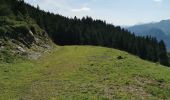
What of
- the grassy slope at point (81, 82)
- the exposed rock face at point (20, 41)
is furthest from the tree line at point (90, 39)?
the grassy slope at point (81, 82)

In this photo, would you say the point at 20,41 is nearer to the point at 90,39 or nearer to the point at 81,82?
the point at 81,82

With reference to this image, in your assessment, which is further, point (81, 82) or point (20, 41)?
point (20, 41)

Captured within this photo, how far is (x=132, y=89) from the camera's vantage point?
3425 centimetres

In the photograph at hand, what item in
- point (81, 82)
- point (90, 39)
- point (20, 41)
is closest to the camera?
point (81, 82)

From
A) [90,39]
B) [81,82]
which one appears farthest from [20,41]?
[90,39]

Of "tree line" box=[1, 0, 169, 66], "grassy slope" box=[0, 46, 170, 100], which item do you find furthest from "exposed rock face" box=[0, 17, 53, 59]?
"tree line" box=[1, 0, 169, 66]

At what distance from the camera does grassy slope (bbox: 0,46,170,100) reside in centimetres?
3091

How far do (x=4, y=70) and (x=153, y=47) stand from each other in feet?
358

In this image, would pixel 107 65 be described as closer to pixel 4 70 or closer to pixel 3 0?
pixel 4 70

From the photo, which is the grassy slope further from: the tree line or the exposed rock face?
the tree line

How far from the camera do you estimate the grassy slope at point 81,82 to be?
30906 mm

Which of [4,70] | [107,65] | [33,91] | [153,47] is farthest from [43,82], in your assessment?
[153,47]

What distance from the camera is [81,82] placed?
3631cm

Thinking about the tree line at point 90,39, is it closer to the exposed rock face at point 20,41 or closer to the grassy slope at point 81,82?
the exposed rock face at point 20,41
